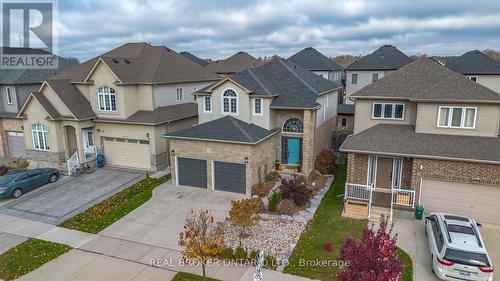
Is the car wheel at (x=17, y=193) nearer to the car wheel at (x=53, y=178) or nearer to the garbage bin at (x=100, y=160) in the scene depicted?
the car wheel at (x=53, y=178)

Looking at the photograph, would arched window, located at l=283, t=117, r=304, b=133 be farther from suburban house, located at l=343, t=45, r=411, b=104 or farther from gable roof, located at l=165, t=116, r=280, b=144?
suburban house, located at l=343, t=45, r=411, b=104

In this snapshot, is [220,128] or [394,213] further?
[220,128]

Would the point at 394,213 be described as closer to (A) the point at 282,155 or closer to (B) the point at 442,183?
(B) the point at 442,183

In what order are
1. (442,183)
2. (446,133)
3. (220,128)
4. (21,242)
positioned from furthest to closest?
(220,128), (446,133), (442,183), (21,242)

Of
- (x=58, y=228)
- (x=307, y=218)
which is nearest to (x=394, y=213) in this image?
(x=307, y=218)

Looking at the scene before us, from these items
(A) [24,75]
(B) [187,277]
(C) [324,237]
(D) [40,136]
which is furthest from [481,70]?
(A) [24,75]

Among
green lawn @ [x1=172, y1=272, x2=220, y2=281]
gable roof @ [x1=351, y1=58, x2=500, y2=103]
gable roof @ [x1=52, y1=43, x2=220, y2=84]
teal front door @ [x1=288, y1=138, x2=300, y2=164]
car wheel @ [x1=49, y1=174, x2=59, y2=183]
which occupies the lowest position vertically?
green lawn @ [x1=172, y1=272, x2=220, y2=281]

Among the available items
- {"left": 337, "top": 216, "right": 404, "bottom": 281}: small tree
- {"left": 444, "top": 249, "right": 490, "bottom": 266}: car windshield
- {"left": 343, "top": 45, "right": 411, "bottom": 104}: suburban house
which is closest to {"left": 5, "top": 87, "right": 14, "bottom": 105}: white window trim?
{"left": 337, "top": 216, "right": 404, "bottom": 281}: small tree

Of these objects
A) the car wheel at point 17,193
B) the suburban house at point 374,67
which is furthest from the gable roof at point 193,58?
the car wheel at point 17,193
